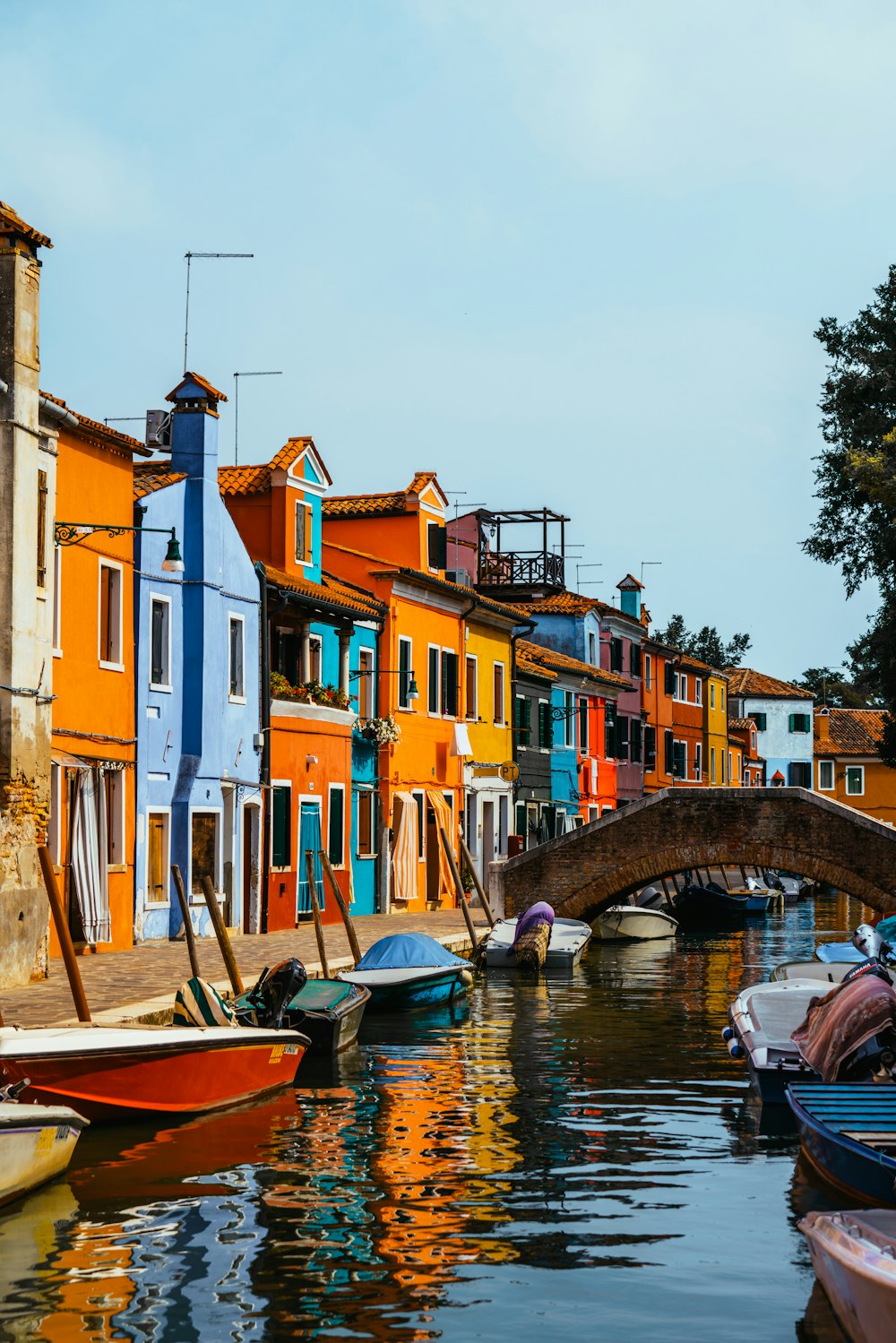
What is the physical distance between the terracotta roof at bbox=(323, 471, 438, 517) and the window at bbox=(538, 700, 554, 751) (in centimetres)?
1084

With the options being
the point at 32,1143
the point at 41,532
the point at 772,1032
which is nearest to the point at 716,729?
the point at 41,532

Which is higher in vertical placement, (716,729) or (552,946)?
(716,729)

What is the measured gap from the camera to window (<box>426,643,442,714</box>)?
3941 centimetres

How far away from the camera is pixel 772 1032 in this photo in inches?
619

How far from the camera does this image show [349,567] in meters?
37.1

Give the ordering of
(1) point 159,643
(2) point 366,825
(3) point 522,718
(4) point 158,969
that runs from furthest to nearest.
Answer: (3) point 522,718
(2) point 366,825
(1) point 159,643
(4) point 158,969

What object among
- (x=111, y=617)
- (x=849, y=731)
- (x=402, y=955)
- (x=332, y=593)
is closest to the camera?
(x=402, y=955)

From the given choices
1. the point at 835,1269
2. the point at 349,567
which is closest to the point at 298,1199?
the point at 835,1269

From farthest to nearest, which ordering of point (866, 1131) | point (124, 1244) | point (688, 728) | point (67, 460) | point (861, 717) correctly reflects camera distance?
point (861, 717) → point (688, 728) → point (67, 460) → point (866, 1131) → point (124, 1244)

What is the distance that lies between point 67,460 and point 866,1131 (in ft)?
51.7

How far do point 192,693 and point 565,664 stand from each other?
24231 mm

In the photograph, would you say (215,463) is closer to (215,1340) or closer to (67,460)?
(67,460)

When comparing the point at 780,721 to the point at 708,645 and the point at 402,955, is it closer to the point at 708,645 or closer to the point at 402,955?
the point at 708,645

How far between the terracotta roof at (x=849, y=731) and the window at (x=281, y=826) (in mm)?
55684
